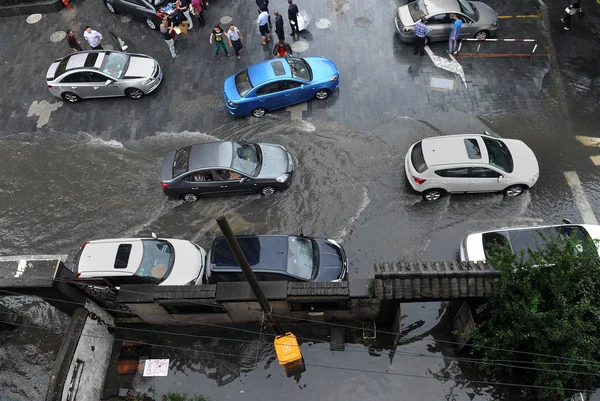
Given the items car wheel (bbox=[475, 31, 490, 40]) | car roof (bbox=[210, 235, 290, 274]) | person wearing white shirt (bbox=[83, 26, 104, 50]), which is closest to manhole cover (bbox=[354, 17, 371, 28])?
car wheel (bbox=[475, 31, 490, 40])

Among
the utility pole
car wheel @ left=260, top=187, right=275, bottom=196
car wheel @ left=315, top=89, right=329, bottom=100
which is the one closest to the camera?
the utility pole

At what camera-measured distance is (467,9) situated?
1778 centimetres

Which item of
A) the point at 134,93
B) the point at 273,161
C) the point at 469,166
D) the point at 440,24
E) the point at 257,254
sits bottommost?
the point at 469,166

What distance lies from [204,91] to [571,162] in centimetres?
1339

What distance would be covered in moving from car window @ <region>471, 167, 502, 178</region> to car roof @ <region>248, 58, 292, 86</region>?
23.4 ft

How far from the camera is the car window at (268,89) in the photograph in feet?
51.7

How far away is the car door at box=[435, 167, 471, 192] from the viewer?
13164 millimetres

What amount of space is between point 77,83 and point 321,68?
941cm

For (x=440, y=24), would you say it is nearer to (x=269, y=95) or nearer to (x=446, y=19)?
(x=446, y=19)

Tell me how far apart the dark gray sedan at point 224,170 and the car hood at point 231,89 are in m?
2.39

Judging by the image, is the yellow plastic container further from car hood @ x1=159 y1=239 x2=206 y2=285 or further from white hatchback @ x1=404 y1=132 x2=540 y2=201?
white hatchback @ x1=404 y1=132 x2=540 y2=201

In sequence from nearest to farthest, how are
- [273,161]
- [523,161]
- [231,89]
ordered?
[523,161]
[273,161]
[231,89]

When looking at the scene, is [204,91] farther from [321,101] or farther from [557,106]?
[557,106]

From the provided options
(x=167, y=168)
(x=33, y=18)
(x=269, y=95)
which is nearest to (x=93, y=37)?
(x=33, y=18)
